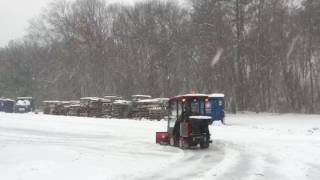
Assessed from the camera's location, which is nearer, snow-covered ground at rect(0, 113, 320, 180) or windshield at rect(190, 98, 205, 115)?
snow-covered ground at rect(0, 113, 320, 180)

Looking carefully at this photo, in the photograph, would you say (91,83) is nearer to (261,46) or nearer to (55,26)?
(55,26)

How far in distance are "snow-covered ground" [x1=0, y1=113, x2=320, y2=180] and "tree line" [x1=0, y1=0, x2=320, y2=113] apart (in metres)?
26.1

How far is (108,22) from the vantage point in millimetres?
89250

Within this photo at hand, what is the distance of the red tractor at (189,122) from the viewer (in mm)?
23141

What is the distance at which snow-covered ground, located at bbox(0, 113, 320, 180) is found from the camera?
15203 millimetres

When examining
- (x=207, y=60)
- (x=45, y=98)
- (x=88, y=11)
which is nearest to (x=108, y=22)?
(x=88, y=11)

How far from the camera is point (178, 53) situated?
71.2m

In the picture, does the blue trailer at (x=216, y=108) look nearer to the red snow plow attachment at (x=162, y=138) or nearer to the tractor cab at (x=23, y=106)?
the red snow plow attachment at (x=162, y=138)

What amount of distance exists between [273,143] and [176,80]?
48.6 metres

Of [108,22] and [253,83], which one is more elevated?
[108,22]

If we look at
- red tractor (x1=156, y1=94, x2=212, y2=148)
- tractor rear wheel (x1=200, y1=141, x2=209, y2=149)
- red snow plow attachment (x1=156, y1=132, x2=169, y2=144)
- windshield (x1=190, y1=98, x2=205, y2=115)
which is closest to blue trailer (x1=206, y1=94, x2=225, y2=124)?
red snow plow attachment (x1=156, y1=132, x2=169, y2=144)

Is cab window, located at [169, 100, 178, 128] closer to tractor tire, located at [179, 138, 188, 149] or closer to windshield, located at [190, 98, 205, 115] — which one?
windshield, located at [190, 98, 205, 115]

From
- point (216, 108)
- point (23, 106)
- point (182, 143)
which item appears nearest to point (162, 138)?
point (182, 143)

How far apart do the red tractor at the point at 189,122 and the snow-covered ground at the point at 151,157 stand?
597 mm
